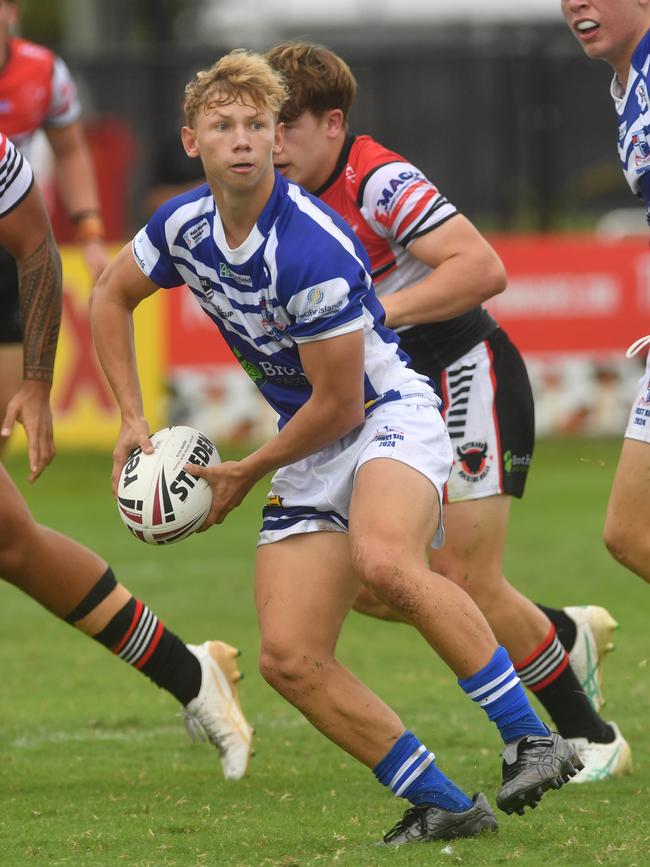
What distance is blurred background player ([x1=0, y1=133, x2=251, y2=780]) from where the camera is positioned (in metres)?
5.39

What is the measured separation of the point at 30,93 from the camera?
281 inches

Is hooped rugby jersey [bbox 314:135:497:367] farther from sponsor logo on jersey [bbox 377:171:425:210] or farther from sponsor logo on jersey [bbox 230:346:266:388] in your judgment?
sponsor logo on jersey [bbox 230:346:266:388]

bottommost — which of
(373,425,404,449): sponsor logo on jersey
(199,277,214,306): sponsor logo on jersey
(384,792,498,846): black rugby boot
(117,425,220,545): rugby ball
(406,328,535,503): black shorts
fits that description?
(384,792,498,846): black rugby boot

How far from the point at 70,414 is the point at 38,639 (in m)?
6.47

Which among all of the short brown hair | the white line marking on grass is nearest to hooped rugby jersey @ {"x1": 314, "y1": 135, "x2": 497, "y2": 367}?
the short brown hair

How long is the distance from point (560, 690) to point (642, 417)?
116 cm

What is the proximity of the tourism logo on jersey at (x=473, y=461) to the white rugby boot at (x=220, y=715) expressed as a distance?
107 centimetres

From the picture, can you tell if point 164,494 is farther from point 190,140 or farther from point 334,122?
point 334,122

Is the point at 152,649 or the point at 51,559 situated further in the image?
the point at 152,649

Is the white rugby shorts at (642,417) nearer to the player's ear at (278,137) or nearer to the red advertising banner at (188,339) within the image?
the player's ear at (278,137)

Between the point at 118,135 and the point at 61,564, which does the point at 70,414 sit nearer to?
the point at 118,135

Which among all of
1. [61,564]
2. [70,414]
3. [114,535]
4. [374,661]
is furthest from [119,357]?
[70,414]

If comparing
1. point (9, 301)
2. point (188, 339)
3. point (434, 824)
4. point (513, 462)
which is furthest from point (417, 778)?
point (188, 339)

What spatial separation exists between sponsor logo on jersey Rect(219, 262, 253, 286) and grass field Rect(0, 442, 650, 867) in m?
1.57
